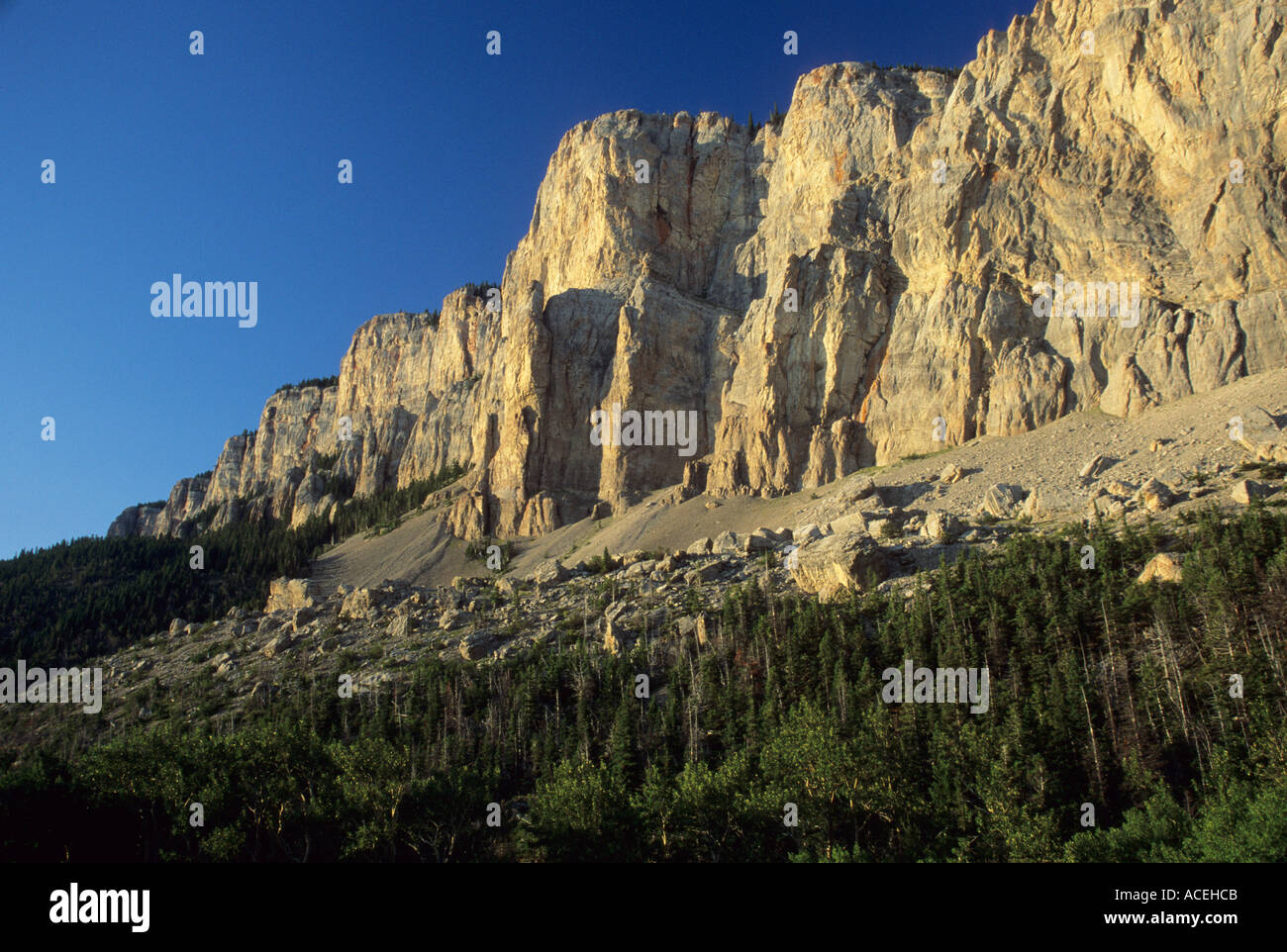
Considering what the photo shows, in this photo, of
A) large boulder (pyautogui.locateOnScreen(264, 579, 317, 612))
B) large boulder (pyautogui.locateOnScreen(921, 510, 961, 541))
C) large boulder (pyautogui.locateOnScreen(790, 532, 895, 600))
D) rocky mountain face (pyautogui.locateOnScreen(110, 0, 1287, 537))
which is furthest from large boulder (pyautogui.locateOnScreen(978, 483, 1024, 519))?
large boulder (pyautogui.locateOnScreen(264, 579, 317, 612))

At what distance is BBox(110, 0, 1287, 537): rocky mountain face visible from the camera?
301ft

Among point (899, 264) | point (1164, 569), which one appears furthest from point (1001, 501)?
point (899, 264)

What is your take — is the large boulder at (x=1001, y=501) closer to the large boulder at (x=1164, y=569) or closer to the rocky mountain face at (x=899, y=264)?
the rocky mountain face at (x=899, y=264)

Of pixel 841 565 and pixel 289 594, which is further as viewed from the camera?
pixel 289 594

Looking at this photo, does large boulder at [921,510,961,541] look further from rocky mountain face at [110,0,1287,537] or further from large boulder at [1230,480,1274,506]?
rocky mountain face at [110,0,1287,537]

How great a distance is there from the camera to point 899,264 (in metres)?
116

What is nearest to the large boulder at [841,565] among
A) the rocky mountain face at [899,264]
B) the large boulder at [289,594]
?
the rocky mountain face at [899,264]

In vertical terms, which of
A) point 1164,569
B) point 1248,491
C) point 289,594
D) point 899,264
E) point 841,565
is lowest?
point 1164,569

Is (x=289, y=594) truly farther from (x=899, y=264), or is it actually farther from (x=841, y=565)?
(x=899, y=264)

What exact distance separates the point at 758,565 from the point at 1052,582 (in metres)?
26.1

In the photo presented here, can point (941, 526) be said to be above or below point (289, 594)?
below
